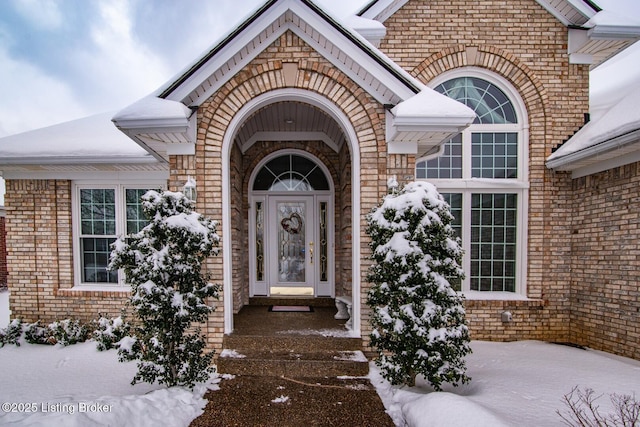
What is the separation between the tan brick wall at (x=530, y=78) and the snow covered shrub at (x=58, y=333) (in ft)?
23.3

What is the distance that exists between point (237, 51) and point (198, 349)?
3912 millimetres

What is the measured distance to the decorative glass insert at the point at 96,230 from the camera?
251 inches

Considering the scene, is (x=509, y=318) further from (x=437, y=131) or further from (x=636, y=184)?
(x=437, y=131)

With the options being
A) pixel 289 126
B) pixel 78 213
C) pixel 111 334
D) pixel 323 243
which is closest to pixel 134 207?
pixel 78 213

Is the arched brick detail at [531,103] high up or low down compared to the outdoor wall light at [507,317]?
up

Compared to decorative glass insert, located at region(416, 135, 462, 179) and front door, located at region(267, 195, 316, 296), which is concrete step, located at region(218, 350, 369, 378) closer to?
front door, located at region(267, 195, 316, 296)

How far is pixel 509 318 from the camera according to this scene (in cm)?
589

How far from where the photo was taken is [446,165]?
6312mm

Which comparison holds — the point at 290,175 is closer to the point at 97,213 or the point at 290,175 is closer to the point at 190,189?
A: the point at 190,189

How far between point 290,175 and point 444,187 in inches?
122

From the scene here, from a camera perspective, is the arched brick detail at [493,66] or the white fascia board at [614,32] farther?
the arched brick detail at [493,66]

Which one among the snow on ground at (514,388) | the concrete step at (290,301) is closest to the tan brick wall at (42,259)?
the concrete step at (290,301)

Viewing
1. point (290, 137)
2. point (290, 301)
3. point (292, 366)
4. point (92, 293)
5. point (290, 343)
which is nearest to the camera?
point (292, 366)

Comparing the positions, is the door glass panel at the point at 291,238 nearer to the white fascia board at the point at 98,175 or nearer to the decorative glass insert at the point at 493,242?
the white fascia board at the point at 98,175
